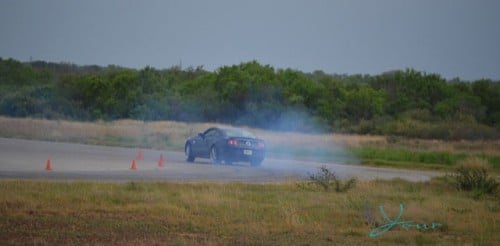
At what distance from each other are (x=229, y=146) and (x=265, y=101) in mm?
50244

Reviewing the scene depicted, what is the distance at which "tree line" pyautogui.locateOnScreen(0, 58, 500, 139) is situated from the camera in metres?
78.2

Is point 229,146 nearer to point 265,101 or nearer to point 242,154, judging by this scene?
point 242,154

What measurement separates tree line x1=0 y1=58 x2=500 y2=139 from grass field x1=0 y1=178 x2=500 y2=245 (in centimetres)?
5357

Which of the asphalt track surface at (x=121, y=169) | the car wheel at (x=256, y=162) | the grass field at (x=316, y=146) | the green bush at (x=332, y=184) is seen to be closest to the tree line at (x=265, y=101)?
the grass field at (x=316, y=146)

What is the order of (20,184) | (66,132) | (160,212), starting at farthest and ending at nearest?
(66,132)
(20,184)
(160,212)

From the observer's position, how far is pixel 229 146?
30281mm

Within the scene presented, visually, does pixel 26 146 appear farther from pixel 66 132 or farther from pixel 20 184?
pixel 20 184

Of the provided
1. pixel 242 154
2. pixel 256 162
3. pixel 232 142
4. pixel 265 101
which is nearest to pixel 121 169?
pixel 232 142

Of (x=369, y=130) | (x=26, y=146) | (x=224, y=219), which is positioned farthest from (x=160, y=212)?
(x=369, y=130)

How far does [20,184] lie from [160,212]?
4510 millimetres

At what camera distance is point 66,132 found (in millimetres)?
50781

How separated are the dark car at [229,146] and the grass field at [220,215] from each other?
10.3m

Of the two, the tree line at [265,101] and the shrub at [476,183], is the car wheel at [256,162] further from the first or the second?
the tree line at [265,101]

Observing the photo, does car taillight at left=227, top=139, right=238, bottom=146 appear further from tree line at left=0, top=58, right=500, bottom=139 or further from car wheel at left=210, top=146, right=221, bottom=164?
tree line at left=0, top=58, right=500, bottom=139
